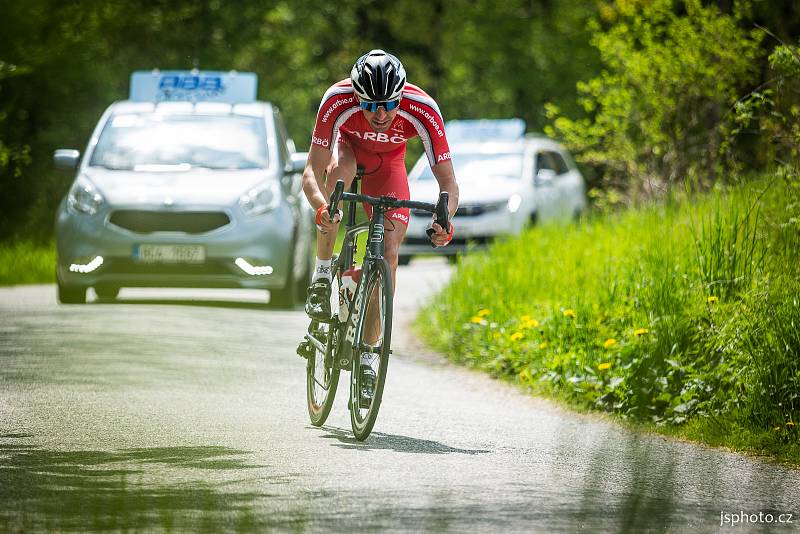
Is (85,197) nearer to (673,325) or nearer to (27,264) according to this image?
(27,264)

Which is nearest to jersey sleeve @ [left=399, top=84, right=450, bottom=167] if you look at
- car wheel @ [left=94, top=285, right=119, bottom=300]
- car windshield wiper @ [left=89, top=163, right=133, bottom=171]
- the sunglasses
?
the sunglasses

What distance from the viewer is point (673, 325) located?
10.2 meters

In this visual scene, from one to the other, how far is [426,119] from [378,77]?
0.51 metres

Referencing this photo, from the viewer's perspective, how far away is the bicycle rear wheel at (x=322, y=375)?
344 inches

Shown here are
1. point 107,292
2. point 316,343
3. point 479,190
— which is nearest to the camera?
point 316,343

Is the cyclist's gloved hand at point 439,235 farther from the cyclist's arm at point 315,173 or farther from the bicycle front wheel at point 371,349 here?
the cyclist's arm at point 315,173

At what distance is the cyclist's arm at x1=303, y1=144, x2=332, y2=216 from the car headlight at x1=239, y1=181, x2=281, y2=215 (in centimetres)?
651

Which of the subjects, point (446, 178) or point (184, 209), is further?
point (184, 209)

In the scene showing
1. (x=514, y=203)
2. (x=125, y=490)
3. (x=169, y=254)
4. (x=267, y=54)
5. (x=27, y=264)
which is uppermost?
(x=125, y=490)

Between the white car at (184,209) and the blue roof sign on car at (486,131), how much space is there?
977cm

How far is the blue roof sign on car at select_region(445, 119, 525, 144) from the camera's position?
84.2 ft

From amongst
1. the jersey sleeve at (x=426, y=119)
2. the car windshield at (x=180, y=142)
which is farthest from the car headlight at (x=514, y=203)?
the jersey sleeve at (x=426, y=119)

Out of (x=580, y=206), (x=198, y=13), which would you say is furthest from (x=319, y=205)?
(x=198, y=13)

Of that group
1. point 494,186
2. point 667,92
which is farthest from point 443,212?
point 494,186
